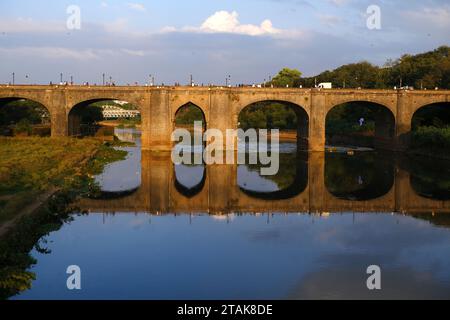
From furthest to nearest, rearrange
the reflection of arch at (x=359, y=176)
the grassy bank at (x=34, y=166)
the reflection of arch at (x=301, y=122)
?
the reflection of arch at (x=301, y=122) → the reflection of arch at (x=359, y=176) → the grassy bank at (x=34, y=166)

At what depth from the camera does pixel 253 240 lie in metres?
21.2

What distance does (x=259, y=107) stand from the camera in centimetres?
9525

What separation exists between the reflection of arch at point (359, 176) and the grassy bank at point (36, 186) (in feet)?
47.6

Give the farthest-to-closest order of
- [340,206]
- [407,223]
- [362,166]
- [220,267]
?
1. [362,166]
2. [340,206]
3. [407,223]
4. [220,267]

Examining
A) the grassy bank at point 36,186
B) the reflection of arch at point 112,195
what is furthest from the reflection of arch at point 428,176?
the grassy bank at point 36,186

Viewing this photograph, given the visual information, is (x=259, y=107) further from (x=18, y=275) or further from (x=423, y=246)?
(x=18, y=275)

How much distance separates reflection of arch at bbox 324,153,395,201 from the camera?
32694 mm

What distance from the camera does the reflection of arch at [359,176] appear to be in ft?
107

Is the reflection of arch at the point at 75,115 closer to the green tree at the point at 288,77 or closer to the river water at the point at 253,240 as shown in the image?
the river water at the point at 253,240

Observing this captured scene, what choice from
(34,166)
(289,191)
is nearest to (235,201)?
(289,191)
